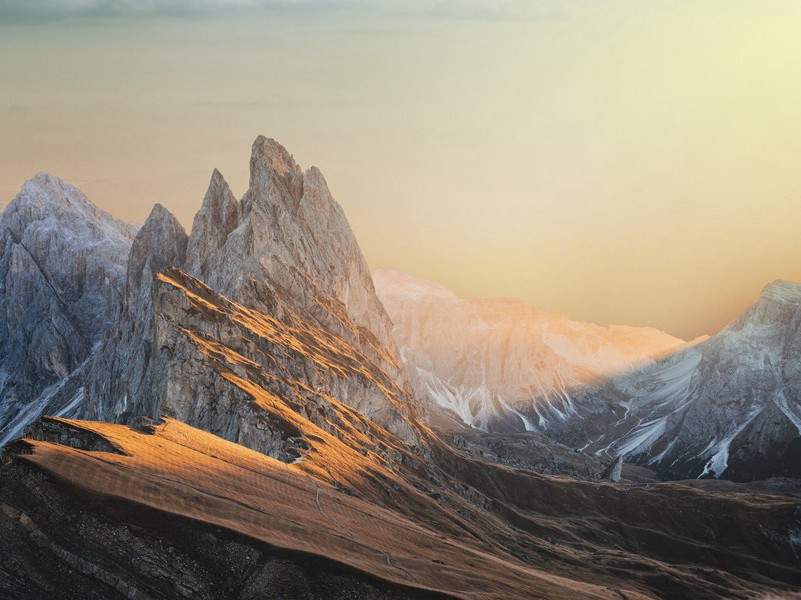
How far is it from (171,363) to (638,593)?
127 meters

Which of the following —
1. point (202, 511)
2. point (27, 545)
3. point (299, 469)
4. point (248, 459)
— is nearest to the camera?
point (27, 545)

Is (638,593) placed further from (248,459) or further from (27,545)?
(27,545)

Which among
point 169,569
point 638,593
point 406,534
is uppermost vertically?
point 169,569

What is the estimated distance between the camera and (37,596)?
68.1 metres

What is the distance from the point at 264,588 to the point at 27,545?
23.4 meters

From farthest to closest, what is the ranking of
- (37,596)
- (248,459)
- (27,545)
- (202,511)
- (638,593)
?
(638,593) < (248,459) < (202,511) < (27,545) < (37,596)

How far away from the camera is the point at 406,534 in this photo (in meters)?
141

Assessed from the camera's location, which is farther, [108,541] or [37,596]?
[108,541]

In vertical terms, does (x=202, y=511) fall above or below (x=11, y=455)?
Result: below

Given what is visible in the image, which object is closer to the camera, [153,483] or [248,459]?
[153,483]

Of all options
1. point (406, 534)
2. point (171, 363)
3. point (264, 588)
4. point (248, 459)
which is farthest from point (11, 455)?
point (171, 363)

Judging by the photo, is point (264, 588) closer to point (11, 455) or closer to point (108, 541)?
point (108, 541)

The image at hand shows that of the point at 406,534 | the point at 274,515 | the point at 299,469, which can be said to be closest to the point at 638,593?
the point at 406,534

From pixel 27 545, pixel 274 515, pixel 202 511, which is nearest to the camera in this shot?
pixel 27 545
